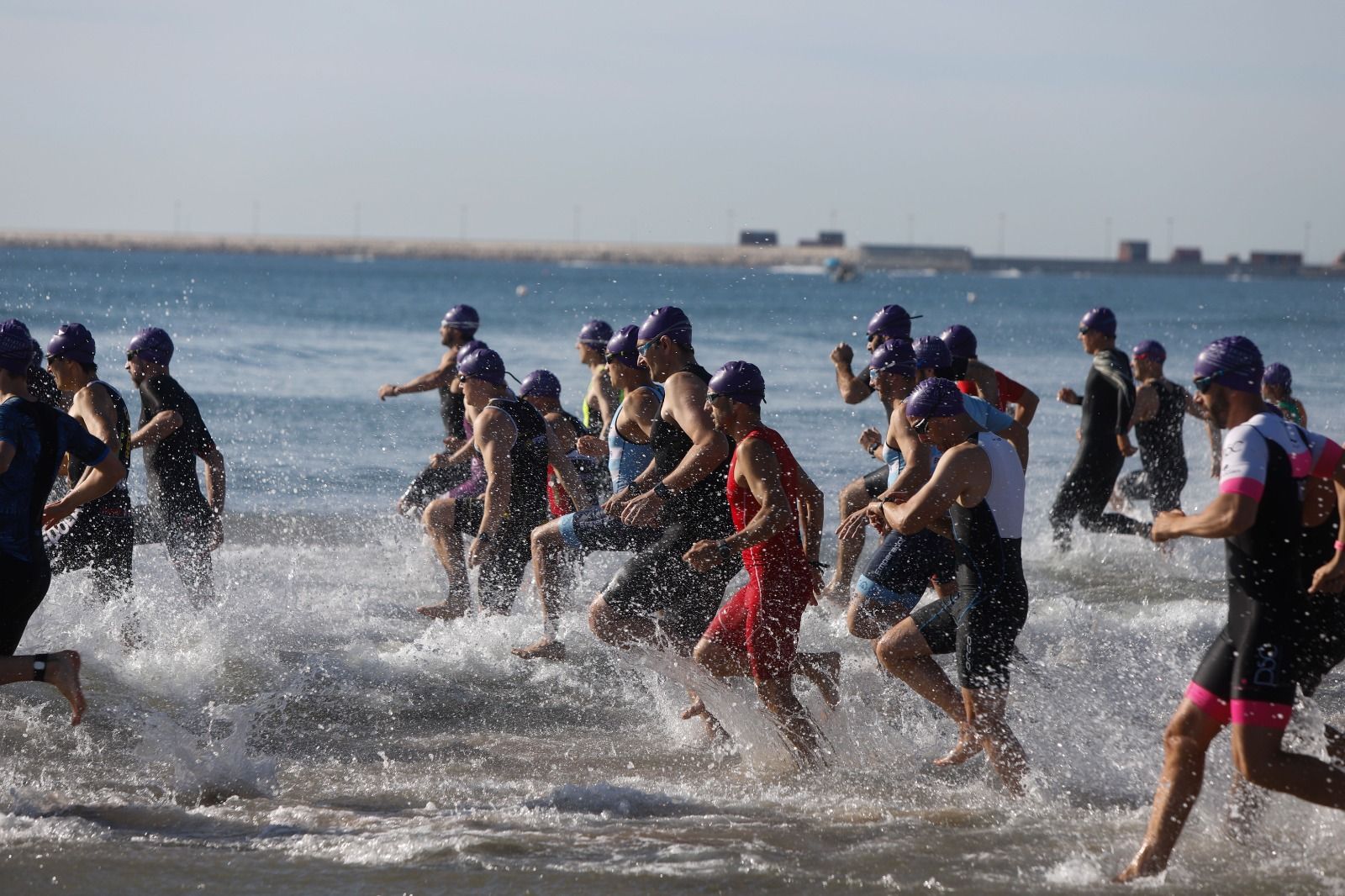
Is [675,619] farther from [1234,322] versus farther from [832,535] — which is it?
[1234,322]

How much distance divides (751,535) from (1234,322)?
5932cm

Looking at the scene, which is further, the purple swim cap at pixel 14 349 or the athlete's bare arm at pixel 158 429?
the athlete's bare arm at pixel 158 429

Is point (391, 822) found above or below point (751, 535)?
below

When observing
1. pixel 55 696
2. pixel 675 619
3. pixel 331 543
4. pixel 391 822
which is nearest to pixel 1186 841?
pixel 675 619

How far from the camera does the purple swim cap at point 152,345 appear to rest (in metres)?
8.04

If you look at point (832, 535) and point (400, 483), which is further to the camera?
point (400, 483)

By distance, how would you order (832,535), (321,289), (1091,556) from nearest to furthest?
(1091,556), (832,535), (321,289)

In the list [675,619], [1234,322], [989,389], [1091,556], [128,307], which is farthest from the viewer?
[1234,322]

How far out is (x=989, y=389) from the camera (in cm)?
822

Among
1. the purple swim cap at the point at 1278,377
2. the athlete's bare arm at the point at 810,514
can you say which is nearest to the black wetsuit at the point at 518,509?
the athlete's bare arm at the point at 810,514

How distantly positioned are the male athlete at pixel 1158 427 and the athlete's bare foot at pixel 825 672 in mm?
4630

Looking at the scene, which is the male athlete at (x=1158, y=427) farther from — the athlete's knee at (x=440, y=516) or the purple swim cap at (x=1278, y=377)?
the athlete's knee at (x=440, y=516)

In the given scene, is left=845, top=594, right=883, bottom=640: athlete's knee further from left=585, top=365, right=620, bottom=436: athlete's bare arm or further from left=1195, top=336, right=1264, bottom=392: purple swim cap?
left=585, top=365, right=620, bottom=436: athlete's bare arm

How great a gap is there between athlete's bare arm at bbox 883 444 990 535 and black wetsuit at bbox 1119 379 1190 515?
558 centimetres
